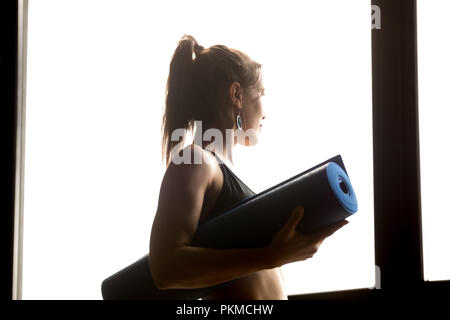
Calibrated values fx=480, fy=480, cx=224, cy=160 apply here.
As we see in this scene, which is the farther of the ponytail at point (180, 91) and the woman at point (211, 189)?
the ponytail at point (180, 91)

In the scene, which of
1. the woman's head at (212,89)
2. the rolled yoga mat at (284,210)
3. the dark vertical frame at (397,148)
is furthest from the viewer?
the dark vertical frame at (397,148)

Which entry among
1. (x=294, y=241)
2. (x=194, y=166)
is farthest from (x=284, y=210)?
(x=194, y=166)

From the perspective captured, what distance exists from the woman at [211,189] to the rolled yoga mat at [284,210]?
0.01 m

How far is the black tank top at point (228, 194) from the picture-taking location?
74cm

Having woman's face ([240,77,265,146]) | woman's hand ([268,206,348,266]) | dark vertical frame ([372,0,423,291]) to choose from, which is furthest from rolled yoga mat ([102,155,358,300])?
dark vertical frame ([372,0,423,291])

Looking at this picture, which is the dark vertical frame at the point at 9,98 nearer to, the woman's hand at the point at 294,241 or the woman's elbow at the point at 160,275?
the woman's elbow at the point at 160,275

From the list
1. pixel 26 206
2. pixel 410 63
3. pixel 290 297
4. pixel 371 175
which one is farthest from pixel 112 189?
pixel 410 63

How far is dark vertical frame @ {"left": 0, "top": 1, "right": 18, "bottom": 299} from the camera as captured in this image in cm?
90

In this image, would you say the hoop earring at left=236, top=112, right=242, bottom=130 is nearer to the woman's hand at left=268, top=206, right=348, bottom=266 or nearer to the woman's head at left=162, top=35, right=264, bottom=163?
the woman's head at left=162, top=35, right=264, bottom=163

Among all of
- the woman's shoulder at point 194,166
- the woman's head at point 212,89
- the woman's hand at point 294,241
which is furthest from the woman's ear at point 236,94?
the woman's hand at point 294,241

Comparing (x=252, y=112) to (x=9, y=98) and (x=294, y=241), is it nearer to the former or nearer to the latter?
(x=294, y=241)

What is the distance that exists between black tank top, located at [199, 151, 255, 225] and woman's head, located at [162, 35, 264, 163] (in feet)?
0.32

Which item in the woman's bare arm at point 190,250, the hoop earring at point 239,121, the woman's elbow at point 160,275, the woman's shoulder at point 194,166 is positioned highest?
the hoop earring at point 239,121
